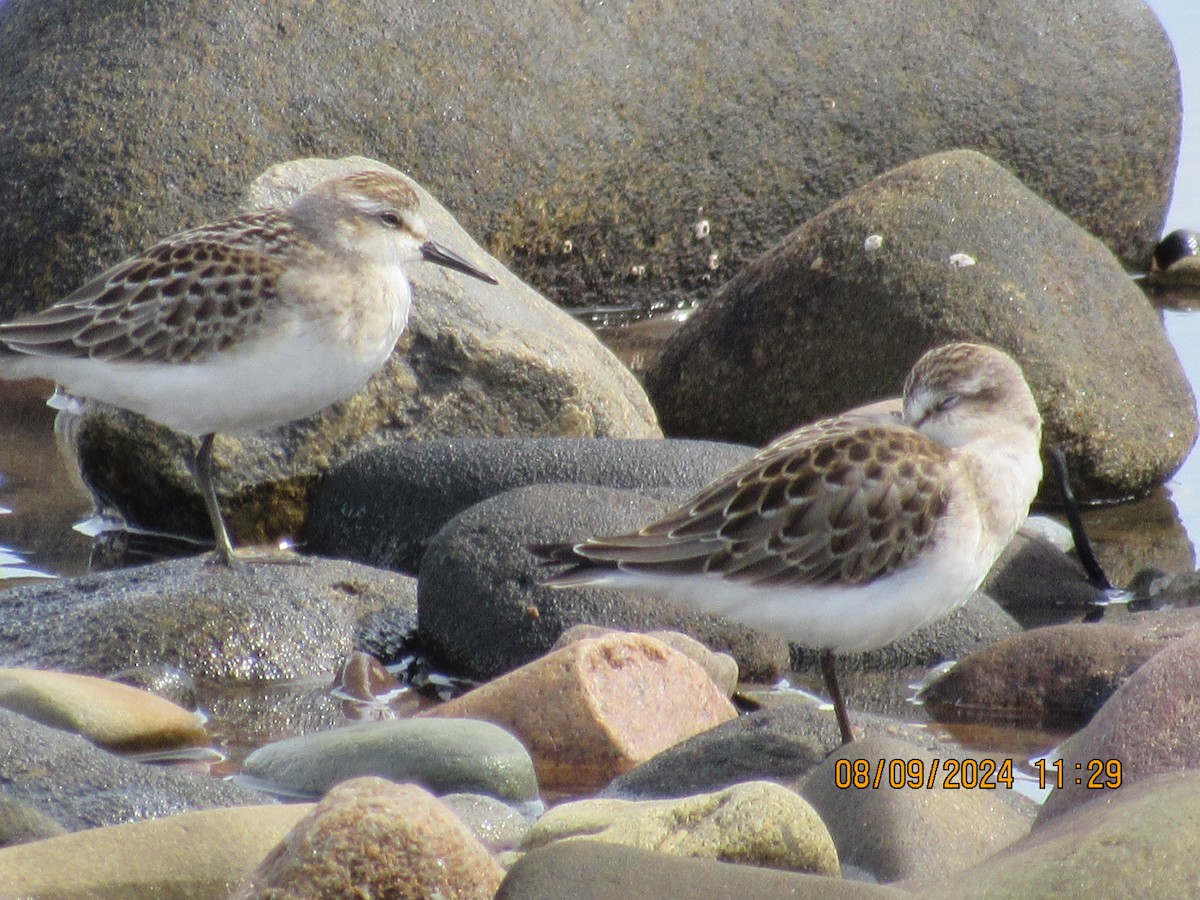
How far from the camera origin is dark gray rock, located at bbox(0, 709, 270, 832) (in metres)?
4.67

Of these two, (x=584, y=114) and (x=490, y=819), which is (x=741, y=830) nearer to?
(x=490, y=819)

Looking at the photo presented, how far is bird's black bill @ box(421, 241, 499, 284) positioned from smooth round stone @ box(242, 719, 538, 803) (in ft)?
8.45

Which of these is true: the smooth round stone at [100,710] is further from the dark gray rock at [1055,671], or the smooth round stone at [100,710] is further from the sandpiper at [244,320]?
the dark gray rock at [1055,671]

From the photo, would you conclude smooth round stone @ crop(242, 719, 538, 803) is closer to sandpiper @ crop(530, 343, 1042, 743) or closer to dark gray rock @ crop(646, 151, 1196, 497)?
sandpiper @ crop(530, 343, 1042, 743)

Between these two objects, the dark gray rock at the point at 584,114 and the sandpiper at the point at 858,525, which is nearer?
the sandpiper at the point at 858,525

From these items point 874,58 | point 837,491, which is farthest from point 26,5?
point 837,491

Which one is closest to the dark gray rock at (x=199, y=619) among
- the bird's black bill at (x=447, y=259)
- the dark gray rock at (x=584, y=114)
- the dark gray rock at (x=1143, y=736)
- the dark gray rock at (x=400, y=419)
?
the dark gray rock at (x=400, y=419)

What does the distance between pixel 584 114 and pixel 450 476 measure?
14.7 ft

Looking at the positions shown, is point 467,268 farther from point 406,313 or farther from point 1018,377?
point 1018,377

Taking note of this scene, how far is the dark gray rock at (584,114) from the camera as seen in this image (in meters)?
10.0

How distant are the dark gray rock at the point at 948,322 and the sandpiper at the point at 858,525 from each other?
3122 mm

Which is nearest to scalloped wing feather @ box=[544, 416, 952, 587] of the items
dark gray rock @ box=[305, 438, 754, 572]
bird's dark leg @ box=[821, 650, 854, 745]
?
bird's dark leg @ box=[821, 650, 854, 745]

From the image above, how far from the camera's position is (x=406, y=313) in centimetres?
703

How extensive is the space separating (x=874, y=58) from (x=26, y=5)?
555 cm
